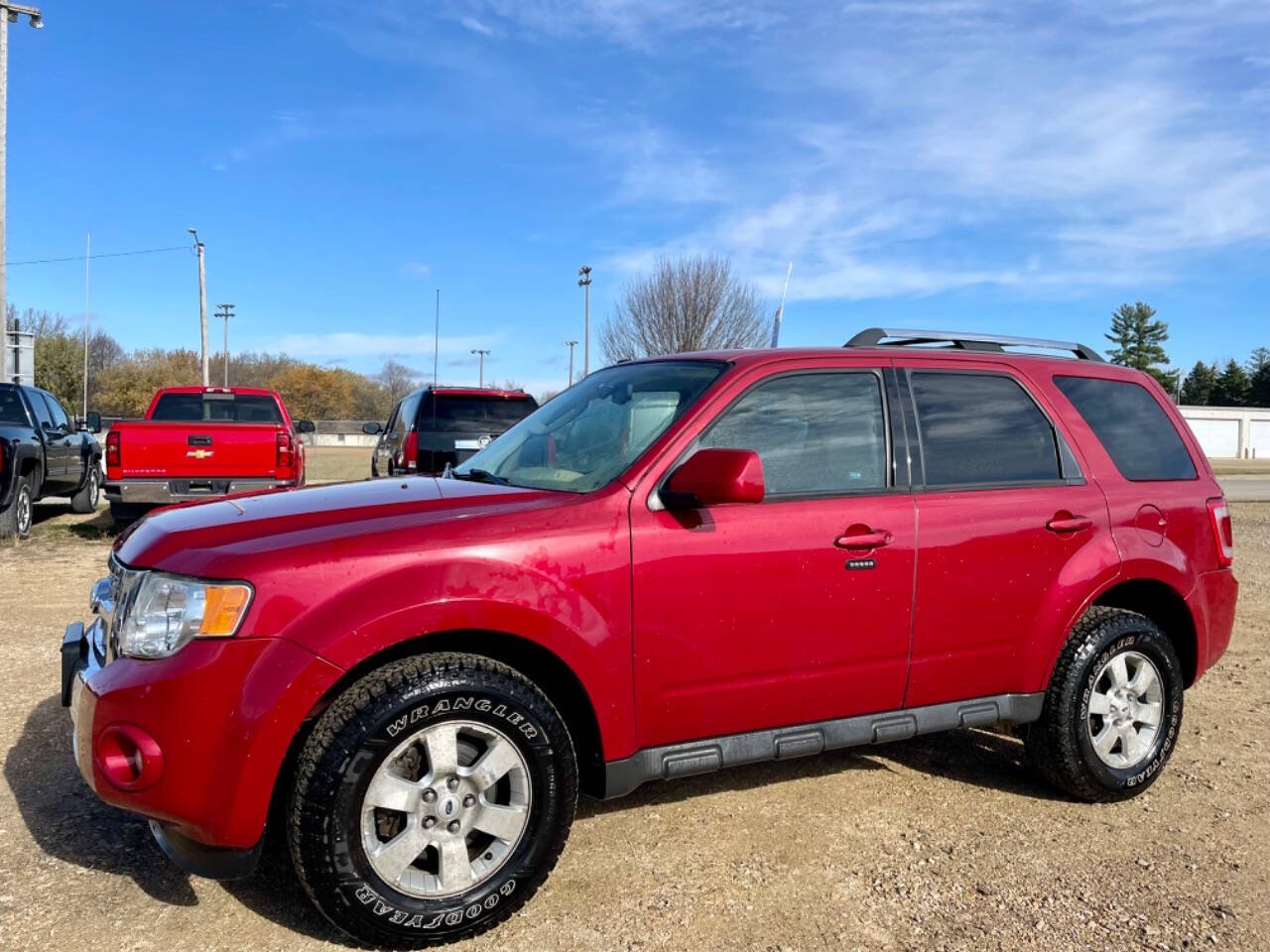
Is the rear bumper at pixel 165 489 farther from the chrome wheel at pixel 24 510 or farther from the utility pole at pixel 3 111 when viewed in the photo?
the utility pole at pixel 3 111

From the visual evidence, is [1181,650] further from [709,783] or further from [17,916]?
[17,916]

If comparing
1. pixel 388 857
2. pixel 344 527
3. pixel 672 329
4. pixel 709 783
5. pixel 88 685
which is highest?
pixel 672 329

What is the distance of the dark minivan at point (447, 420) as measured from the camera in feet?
34.2

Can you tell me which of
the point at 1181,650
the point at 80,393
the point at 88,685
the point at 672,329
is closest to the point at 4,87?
the point at 672,329

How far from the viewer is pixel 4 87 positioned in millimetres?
19953

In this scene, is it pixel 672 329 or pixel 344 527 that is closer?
pixel 344 527

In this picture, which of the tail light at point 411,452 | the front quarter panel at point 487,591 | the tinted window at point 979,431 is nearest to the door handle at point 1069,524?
the tinted window at point 979,431

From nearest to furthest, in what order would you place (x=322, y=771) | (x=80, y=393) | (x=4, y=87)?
(x=322, y=771)
(x=4, y=87)
(x=80, y=393)

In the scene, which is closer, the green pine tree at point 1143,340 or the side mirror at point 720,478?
the side mirror at point 720,478

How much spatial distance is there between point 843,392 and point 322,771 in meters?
2.32

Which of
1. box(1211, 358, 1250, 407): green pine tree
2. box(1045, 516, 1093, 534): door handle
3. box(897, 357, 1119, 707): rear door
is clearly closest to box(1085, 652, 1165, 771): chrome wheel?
box(897, 357, 1119, 707): rear door

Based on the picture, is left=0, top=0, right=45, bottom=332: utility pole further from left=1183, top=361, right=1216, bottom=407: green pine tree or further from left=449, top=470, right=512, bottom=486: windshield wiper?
left=1183, top=361, right=1216, bottom=407: green pine tree

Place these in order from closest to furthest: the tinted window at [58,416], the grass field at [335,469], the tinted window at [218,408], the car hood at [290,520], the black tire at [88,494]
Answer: the car hood at [290,520] → the tinted window at [218,408] → the tinted window at [58,416] → the black tire at [88,494] → the grass field at [335,469]

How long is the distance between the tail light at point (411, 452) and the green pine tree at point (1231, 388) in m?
88.9
